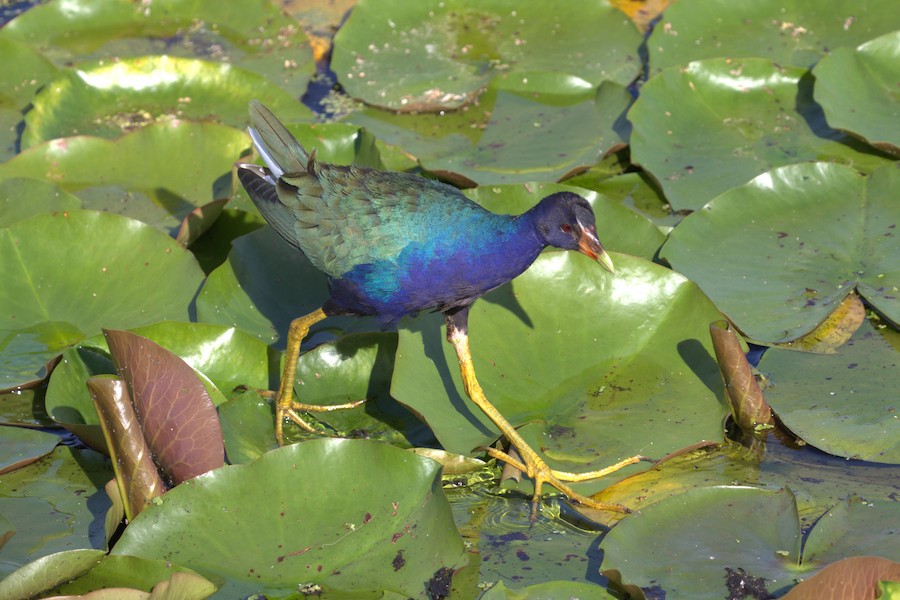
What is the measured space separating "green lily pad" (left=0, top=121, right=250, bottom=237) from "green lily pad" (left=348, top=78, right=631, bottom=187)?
67 centimetres

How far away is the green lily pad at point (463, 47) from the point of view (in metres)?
4.19

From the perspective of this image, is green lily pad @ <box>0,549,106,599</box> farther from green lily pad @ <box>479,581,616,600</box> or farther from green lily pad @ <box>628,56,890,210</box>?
green lily pad @ <box>628,56,890,210</box>

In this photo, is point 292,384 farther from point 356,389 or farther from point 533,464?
point 533,464

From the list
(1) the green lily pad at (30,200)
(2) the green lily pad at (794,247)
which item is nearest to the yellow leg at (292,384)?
(1) the green lily pad at (30,200)

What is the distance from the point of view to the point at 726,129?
3.74 metres

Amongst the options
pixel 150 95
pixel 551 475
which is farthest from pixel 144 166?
pixel 551 475

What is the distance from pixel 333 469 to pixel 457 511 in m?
0.41

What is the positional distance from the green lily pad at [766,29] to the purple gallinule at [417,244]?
1.68 meters

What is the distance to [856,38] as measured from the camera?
4.05 m

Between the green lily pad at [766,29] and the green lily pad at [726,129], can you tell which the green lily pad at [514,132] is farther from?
the green lily pad at [766,29]

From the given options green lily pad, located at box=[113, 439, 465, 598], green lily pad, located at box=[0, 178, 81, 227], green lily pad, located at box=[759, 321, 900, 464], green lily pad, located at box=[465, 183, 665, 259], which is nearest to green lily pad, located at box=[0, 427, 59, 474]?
green lily pad, located at box=[113, 439, 465, 598]

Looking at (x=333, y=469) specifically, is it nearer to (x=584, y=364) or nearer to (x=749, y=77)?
(x=584, y=364)

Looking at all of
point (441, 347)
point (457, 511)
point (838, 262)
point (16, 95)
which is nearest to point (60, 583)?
point (457, 511)

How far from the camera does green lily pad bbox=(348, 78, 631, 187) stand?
11.9ft
